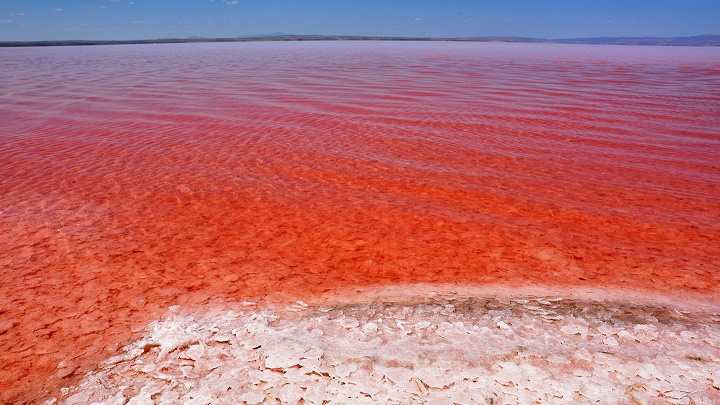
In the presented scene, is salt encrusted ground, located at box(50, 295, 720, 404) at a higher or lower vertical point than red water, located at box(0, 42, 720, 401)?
lower

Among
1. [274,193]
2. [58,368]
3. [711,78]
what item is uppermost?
[711,78]

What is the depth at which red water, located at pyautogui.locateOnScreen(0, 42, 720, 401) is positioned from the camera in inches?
125

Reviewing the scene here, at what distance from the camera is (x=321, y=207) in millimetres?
4582

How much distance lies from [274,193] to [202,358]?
105 inches

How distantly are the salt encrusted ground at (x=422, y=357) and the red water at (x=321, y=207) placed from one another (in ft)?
1.15

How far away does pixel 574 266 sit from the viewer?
346 centimetres

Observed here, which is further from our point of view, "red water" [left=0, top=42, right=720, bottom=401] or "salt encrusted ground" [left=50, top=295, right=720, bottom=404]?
"red water" [left=0, top=42, right=720, bottom=401]

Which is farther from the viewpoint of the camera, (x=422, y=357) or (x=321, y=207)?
(x=321, y=207)

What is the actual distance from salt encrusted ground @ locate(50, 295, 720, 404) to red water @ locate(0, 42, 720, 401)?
35 cm

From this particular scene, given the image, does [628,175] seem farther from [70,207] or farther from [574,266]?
[70,207]

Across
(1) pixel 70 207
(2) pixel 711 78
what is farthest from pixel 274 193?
(2) pixel 711 78

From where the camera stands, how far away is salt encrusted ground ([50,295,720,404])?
7.06 ft

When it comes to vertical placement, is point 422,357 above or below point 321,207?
below

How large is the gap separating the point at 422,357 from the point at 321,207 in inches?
94.7
